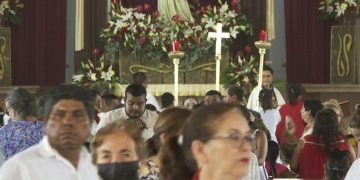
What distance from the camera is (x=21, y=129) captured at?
21.4 ft

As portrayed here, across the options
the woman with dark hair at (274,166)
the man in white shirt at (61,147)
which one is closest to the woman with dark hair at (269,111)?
the woman with dark hair at (274,166)

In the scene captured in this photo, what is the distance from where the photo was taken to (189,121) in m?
3.47

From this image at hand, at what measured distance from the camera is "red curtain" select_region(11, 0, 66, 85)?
56.4 ft

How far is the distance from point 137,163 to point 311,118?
17.2ft

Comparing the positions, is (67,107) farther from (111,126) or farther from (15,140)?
(15,140)

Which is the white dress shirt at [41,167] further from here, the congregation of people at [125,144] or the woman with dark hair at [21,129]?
the woman with dark hair at [21,129]

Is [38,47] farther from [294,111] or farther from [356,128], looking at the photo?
[356,128]

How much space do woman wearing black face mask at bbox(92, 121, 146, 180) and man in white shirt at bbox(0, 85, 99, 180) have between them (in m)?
0.15

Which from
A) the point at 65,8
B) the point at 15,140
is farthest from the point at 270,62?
the point at 15,140

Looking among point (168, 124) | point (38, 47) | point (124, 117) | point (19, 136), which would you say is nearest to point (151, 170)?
point (168, 124)

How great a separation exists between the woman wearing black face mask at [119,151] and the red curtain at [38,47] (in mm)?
13261

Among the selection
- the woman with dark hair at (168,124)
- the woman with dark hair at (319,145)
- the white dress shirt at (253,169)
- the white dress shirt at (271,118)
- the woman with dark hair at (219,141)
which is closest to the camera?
the woman with dark hair at (219,141)

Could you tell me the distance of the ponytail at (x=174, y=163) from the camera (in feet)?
13.4

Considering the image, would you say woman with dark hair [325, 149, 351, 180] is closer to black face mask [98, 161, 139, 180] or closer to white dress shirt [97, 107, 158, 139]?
white dress shirt [97, 107, 158, 139]
